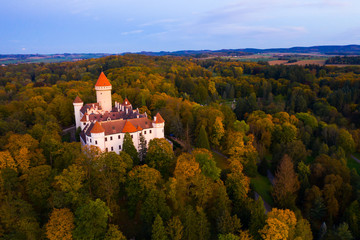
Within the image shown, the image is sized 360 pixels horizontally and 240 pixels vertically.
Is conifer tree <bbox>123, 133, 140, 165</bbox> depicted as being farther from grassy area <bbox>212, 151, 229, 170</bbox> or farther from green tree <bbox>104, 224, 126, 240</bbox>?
grassy area <bbox>212, 151, 229, 170</bbox>

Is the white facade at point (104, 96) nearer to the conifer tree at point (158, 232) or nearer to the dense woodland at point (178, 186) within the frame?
the dense woodland at point (178, 186)

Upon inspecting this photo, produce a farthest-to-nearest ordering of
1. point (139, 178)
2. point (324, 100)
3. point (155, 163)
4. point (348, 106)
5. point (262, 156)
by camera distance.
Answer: point (324, 100) < point (348, 106) < point (262, 156) < point (155, 163) < point (139, 178)

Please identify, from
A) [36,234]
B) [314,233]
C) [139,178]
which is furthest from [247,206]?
[36,234]

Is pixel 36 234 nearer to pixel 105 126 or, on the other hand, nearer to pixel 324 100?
pixel 105 126

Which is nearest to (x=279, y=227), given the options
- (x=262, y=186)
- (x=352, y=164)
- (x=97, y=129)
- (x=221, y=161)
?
(x=262, y=186)

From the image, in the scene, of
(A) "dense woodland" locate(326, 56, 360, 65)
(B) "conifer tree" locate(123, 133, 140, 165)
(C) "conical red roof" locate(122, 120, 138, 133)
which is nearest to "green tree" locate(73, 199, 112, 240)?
(B) "conifer tree" locate(123, 133, 140, 165)

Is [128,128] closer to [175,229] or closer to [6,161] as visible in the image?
[6,161]
